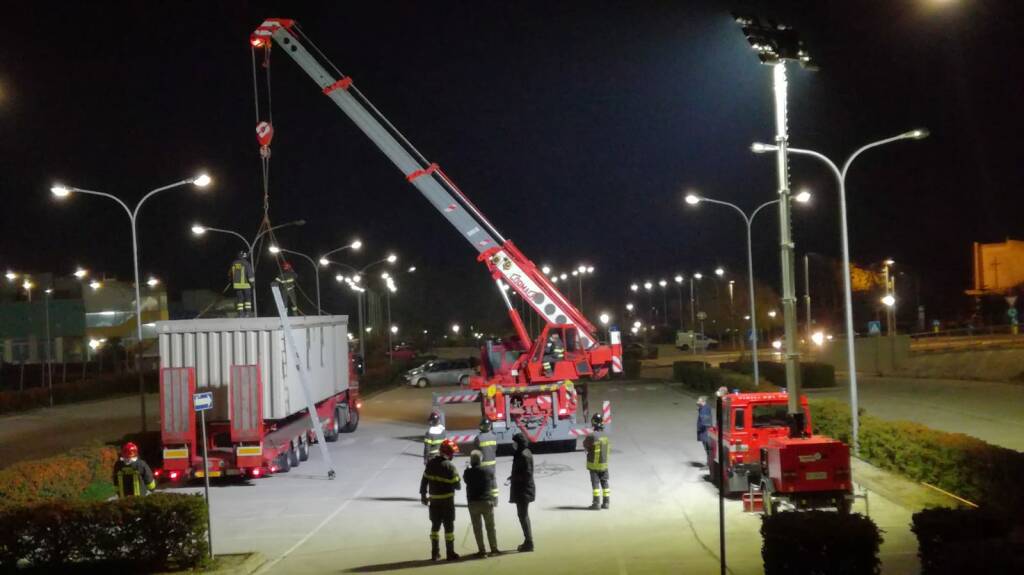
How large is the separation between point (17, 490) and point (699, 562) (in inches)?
422

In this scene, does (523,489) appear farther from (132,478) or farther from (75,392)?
(75,392)

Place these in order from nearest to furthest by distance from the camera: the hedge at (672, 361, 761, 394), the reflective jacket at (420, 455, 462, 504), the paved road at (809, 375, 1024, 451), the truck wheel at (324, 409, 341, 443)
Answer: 1. the reflective jacket at (420, 455, 462, 504)
2. the paved road at (809, 375, 1024, 451)
3. the truck wheel at (324, 409, 341, 443)
4. the hedge at (672, 361, 761, 394)

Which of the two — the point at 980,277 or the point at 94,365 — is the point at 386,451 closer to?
the point at 94,365

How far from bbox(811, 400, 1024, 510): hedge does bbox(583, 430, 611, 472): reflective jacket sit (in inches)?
208

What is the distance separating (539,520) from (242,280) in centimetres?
916

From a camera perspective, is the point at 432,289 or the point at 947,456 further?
the point at 432,289

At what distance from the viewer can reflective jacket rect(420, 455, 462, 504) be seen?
37.3ft

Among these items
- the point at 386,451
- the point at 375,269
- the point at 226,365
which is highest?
the point at 375,269

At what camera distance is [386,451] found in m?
24.3

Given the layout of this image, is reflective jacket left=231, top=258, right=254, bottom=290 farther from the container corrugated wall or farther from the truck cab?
the truck cab

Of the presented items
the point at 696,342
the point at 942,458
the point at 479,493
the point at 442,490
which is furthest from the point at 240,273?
the point at 696,342

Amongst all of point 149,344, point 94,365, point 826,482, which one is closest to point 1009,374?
point 826,482

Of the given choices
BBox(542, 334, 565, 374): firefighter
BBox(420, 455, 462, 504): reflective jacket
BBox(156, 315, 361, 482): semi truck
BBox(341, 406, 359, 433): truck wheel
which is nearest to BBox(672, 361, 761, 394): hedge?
BBox(542, 334, 565, 374): firefighter

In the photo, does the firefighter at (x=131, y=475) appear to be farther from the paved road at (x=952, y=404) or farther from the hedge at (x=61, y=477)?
the paved road at (x=952, y=404)
